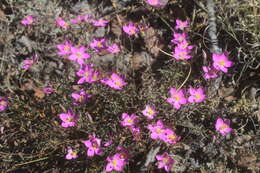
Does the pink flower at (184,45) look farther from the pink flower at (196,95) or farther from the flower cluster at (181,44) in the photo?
the pink flower at (196,95)

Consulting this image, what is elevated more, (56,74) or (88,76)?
(88,76)

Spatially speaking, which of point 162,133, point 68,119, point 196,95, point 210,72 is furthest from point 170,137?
point 68,119

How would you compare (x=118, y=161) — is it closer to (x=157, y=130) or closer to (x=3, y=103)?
(x=157, y=130)

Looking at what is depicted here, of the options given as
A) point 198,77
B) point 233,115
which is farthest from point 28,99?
point 233,115

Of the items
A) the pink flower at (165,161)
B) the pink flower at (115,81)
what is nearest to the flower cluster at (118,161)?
the pink flower at (165,161)

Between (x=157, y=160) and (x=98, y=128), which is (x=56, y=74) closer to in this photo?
(x=98, y=128)

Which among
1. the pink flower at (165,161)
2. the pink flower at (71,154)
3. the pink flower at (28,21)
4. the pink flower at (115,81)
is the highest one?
the pink flower at (28,21)
